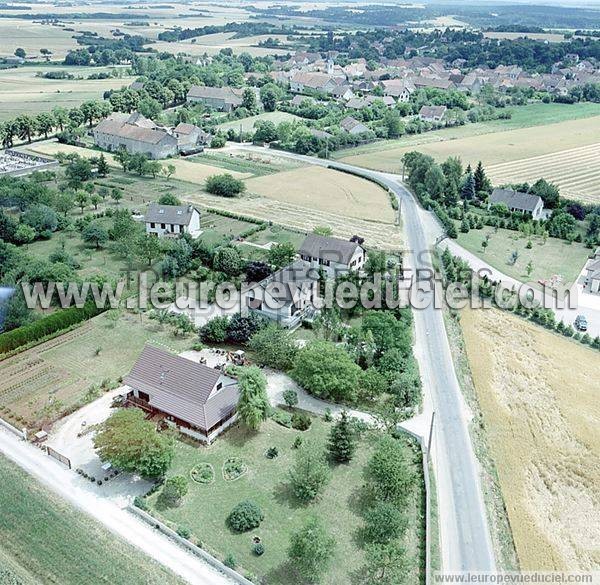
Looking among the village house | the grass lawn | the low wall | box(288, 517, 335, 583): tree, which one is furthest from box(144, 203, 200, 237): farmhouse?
the village house

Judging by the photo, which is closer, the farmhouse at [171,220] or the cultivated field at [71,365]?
the cultivated field at [71,365]

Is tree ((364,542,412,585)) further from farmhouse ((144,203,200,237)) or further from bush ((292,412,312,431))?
farmhouse ((144,203,200,237))

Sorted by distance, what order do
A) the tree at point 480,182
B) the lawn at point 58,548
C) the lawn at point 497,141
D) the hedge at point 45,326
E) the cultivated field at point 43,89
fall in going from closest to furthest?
the lawn at point 58,548 < the hedge at point 45,326 < the tree at point 480,182 < the lawn at point 497,141 < the cultivated field at point 43,89

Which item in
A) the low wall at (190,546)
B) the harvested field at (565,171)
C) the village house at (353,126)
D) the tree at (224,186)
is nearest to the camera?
the low wall at (190,546)

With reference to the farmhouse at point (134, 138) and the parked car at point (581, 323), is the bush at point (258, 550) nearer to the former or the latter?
the parked car at point (581, 323)

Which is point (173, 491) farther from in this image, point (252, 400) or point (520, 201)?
point (520, 201)

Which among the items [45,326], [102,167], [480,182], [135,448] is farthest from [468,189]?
[135,448]

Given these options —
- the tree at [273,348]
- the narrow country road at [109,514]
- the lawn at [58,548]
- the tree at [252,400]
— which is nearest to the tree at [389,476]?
the tree at [252,400]
